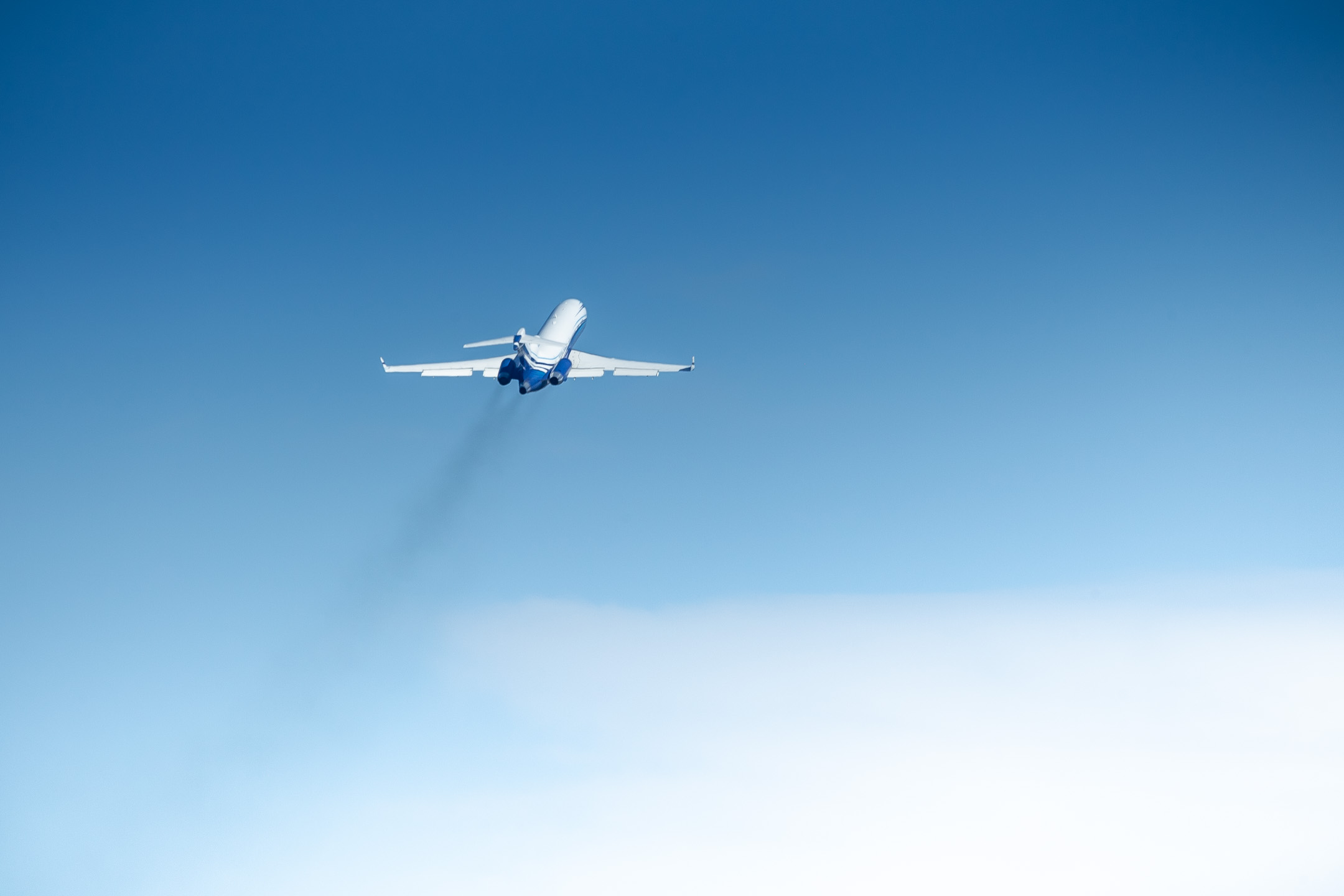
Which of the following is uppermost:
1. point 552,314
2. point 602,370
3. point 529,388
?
point 552,314

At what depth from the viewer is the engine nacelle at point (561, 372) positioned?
3873 inches

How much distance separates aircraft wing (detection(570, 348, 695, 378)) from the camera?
325ft

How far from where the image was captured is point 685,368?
316 feet

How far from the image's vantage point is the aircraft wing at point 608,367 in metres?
99.1

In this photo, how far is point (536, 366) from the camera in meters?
96.0

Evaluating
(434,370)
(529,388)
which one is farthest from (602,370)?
(434,370)

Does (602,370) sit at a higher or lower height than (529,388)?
higher

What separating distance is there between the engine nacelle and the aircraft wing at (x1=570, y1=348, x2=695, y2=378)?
2.51 ft

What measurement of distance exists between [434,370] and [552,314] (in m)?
17.4

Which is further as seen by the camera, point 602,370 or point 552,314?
point 552,314

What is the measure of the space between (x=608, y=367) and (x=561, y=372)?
494 cm

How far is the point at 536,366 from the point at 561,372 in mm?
3822

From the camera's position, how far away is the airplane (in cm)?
9556

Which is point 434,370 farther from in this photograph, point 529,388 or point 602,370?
point 602,370
